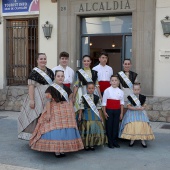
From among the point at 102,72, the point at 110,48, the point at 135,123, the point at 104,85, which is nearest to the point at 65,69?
the point at 102,72

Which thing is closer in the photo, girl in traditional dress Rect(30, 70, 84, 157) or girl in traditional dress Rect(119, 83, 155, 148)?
girl in traditional dress Rect(30, 70, 84, 157)

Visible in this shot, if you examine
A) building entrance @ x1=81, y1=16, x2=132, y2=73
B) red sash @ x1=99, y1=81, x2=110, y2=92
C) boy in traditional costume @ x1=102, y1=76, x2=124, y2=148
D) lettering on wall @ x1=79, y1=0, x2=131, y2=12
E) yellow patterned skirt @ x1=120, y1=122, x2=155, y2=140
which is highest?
lettering on wall @ x1=79, y1=0, x2=131, y2=12

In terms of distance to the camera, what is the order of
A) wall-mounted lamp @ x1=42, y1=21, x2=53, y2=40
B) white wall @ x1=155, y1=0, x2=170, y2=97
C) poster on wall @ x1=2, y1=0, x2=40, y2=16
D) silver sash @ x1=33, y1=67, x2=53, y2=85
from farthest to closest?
poster on wall @ x1=2, y1=0, x2=40, y2=16 < wall-mounted lamp @ x1=42, y1=21, x2=53, y2=40 < white wall @ x1=155, y1=0, x2=170, y2=97 < silver sash @ x1=33, y1=67, x2=53, y2=85

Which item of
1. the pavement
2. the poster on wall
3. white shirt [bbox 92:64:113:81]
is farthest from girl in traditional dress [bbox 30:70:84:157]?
the poster on wall

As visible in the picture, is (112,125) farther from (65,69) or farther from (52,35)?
(52,35)

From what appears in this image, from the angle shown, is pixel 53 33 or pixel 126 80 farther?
pixel 53 33

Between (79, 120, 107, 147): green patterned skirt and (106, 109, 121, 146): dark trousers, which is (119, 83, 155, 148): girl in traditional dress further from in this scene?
(79, 120, 107, 147): green patterned skirt

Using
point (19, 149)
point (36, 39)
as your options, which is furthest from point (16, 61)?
point (19, 149)

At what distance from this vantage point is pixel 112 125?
19.8 ft

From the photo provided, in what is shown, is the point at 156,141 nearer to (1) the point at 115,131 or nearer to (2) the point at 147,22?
(1) the point at 115,131

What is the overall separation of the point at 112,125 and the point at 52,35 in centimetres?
448

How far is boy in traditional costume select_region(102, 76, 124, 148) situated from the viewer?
595 centimetres

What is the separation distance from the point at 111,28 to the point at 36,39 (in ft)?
7.83

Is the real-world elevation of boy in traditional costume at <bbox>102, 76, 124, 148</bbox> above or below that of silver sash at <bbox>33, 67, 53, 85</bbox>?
below
